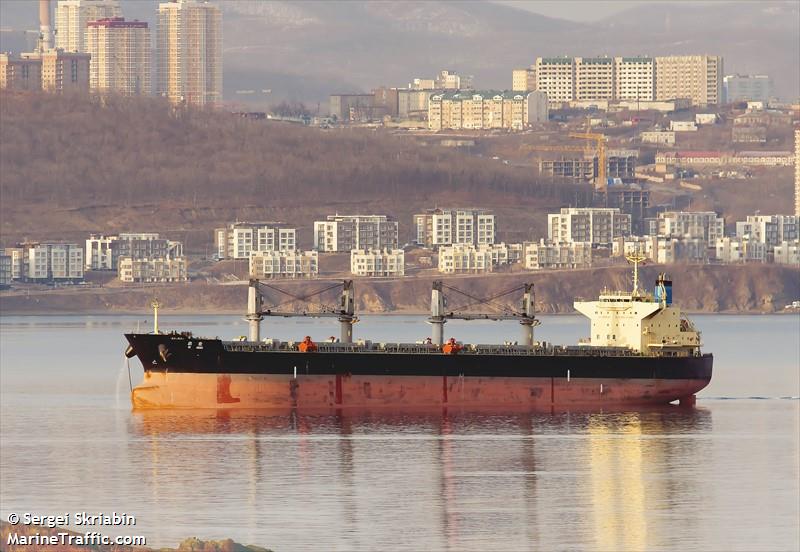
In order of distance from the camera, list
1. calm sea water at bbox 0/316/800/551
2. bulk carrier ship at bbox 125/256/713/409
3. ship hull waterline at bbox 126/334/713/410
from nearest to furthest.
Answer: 1. calm sea water at bbox 0/316/800/551
2. ship hull waterline at bbox 126/334/713/410
3. bulk carrier ship at bbox 125/256/713/409

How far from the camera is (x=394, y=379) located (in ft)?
298

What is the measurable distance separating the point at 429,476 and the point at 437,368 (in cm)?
2180

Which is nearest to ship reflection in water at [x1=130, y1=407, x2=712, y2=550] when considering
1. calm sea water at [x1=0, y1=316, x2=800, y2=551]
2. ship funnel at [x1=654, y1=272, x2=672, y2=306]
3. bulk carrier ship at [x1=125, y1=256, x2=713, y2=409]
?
calm sea water at [x1=0, y1=316, x2=800, y2=551]

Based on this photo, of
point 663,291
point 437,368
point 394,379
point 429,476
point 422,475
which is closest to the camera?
point 429,476

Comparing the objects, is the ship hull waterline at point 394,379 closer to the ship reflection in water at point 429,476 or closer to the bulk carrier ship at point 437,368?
the bulk carrier ship at point 437,368

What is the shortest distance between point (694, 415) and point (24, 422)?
2962cm

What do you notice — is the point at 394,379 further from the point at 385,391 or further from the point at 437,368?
the point at 437,368

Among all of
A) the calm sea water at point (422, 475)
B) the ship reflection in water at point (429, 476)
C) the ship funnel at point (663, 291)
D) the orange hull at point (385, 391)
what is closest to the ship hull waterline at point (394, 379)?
the orange hull at point (385, 391)

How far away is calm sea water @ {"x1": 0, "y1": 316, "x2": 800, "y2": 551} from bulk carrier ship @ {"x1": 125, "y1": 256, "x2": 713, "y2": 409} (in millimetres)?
1487

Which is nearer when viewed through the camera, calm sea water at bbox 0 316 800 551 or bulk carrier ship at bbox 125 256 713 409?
calm sea water at bbox 0 316 800 551

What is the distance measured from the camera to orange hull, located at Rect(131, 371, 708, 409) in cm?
8950

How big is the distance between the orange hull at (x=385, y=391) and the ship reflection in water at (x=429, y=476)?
929 millimetres

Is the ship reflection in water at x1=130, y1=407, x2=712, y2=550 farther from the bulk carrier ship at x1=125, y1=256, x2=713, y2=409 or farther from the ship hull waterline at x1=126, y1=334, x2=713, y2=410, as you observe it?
the bulk carrier ship at x1=125, y1=256, x2=713, y2=409

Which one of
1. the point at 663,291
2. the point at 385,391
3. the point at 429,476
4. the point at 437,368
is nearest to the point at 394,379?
the point at 385,391
